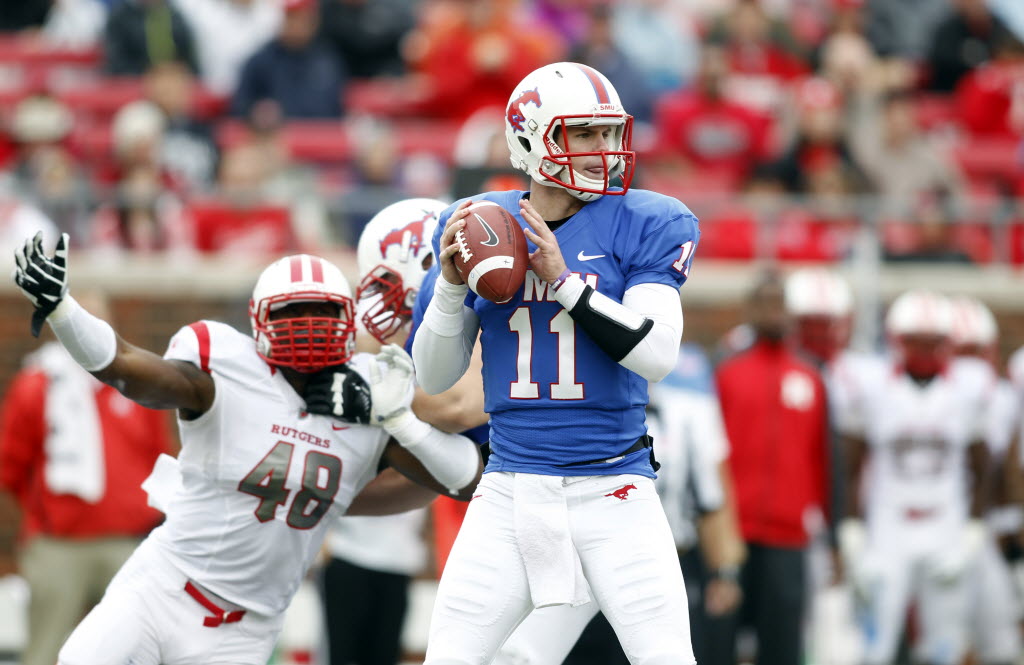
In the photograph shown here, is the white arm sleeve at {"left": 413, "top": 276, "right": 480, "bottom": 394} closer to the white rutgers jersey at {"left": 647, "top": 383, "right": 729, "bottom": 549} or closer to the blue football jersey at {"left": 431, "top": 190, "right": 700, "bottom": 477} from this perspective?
the blue football jersey at {"left": 431, "top": 190, "right": 700, "bottom": 477}

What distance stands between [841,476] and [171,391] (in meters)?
4.53

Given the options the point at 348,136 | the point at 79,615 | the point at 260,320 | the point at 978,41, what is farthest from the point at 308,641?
the point at 978,41

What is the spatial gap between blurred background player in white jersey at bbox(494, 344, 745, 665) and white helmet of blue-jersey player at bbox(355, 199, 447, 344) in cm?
145

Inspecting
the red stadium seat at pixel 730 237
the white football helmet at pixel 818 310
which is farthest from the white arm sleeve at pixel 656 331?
the red stadium seat at pixel 730 237

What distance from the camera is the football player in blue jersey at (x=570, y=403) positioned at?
14.3ft

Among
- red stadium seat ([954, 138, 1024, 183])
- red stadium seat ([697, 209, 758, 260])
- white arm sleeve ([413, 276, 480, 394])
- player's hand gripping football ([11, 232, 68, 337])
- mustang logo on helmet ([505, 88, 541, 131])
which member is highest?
red stadium seat ([954, 138, 1024, 183])

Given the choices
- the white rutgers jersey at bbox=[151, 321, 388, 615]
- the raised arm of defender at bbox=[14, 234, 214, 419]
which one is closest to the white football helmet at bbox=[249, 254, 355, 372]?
the white rutgers jersey at bbox=[151, 321, 388, 615]

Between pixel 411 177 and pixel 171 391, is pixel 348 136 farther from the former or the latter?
pixel 171 391

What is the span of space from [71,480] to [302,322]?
339cm

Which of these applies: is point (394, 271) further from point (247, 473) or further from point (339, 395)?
point (247, 473)

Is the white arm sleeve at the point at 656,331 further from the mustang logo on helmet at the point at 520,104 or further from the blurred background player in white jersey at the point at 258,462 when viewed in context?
the blurred background player in white jersey at the point at 258,462

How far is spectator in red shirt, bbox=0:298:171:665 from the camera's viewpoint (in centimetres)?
783

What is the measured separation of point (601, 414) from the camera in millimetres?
4457

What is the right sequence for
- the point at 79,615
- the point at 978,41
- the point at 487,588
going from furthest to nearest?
the point at 978,41 < the point at 79,615 < the point at 487,588
